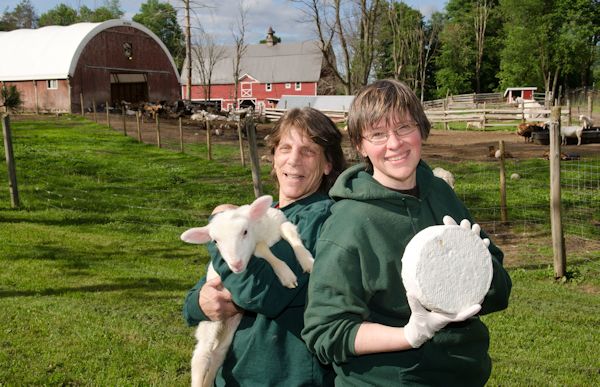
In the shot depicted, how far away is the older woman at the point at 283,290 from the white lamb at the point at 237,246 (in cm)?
4

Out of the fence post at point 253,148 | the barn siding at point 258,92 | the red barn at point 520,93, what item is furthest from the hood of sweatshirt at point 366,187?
the barn siding at point 258,92

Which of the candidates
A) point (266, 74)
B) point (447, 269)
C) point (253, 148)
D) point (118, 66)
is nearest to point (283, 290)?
point (447, 269)

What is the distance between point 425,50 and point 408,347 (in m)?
77.0

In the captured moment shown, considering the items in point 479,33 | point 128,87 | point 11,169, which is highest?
point 479,33

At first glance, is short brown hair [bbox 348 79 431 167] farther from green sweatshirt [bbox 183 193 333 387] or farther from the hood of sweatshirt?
green sweatshirt [bbox 183 193 333 387]

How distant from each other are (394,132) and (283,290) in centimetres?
76

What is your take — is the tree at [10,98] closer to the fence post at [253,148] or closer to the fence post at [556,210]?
the fence post at [253,148]

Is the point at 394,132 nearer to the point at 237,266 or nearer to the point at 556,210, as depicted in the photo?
the point at 237,266

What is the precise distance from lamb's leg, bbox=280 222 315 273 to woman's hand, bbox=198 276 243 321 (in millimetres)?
363

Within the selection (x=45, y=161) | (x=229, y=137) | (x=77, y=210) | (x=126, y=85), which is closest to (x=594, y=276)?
(x=77, y=210)

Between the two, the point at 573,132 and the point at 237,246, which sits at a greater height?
the point at 237,246

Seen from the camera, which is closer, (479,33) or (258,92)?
(258,92)

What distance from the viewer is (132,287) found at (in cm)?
740

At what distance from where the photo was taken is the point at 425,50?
Result: 7456 cm
